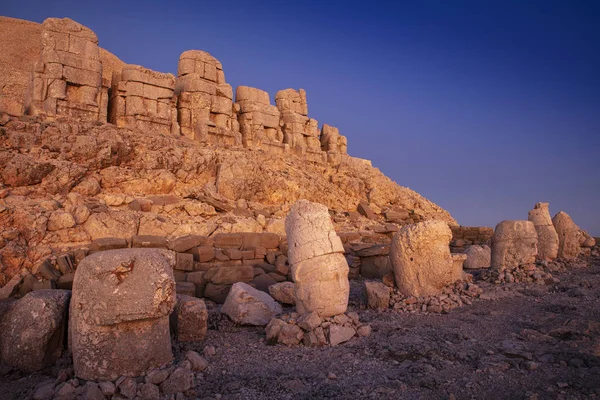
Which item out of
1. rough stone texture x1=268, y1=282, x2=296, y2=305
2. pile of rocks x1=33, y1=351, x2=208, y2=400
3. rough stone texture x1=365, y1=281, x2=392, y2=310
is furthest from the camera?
rough stone texture x1=268, y1=282, x2=296, y2=305

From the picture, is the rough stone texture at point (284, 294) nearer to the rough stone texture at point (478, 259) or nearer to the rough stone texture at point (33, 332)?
the rough stone texture at point (33, 332)

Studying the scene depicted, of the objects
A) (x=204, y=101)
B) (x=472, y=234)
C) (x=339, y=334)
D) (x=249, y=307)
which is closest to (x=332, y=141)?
(x=204, y=101)

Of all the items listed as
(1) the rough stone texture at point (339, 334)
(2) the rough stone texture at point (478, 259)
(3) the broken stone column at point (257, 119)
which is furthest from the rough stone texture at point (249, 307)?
(3) the broken stone column at point (257, 119)

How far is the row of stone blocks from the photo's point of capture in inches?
547

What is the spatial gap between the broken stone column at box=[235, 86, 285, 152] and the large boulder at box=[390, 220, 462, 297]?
12.5 m

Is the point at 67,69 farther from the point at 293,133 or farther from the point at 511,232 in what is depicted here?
the point at 511,232

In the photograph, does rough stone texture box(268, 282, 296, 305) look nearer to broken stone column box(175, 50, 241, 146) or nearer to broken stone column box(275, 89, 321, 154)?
broken stone column box(175, 50, 241, 146)

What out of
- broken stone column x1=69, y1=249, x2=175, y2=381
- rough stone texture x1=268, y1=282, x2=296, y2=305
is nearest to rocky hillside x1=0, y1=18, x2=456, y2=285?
rough stone texture x1=268, y1=282, x2=296, y2=305

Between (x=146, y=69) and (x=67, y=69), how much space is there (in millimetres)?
2881

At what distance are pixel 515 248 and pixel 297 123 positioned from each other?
13885 mm

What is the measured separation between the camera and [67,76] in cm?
1399

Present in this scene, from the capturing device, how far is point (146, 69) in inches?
634

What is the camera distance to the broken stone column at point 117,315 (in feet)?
13.9

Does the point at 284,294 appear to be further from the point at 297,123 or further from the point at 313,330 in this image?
the point at 297,123
